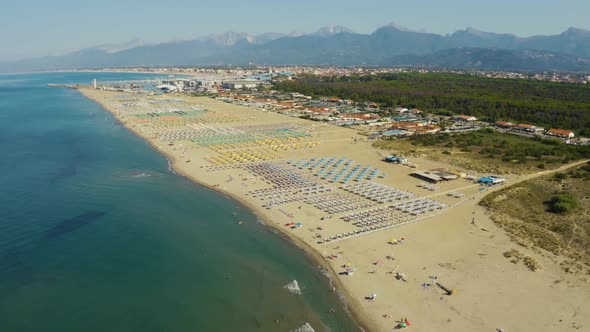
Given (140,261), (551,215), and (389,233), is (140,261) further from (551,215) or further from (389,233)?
(551,215)

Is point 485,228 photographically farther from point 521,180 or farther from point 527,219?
point 521,180

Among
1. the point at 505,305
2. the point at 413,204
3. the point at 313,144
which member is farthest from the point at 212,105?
the point at 505,305

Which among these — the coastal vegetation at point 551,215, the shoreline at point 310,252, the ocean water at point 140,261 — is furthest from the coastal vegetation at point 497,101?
the ocean water at point 140,261

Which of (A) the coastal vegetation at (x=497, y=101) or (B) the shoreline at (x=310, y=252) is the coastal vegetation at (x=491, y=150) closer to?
(A) the coastal vegetation at (x=497, y=101)

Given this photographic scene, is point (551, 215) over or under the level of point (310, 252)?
over

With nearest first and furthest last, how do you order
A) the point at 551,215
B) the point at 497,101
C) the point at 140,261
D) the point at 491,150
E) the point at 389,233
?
the point at 140,261 < the point at 389,233 < the point at 551,215 < the point at 491,150 < the point at 497,101

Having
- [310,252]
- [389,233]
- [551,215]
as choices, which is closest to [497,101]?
[551,215]

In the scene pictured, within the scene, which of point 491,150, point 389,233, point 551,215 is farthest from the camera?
point 491,150
